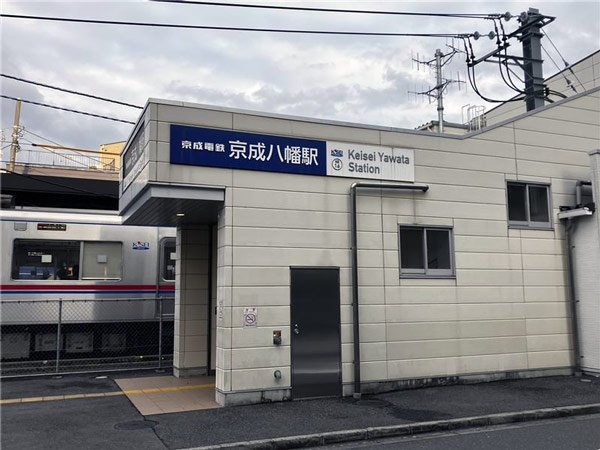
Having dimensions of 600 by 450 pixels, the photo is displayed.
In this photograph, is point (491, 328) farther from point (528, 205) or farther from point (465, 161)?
point (465, 161)

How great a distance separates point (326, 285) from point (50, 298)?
7.25m

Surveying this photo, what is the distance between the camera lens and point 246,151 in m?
9.66

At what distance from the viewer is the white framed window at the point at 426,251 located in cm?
1086

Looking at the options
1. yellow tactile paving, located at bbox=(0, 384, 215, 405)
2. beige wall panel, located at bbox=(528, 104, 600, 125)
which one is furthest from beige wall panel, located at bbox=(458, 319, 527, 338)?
yellow tactile paving, located at bbox=(0, 384, 215, 405)

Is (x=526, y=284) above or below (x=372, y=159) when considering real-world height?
below

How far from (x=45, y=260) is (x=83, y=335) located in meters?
2.07

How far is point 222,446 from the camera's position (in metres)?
6.92

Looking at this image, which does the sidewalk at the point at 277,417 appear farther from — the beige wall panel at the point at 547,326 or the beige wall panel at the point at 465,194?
the beige wall panel at the point at 465,194

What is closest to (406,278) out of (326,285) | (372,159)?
(326,285)

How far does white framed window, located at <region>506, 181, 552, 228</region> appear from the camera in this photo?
1201cm

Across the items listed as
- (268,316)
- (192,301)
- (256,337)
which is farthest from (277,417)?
(192,301)

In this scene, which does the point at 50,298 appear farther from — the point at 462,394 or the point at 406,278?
the point at 462,394

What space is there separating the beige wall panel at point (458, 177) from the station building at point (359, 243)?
0.11 ft

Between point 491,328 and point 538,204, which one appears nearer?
point 491,328
